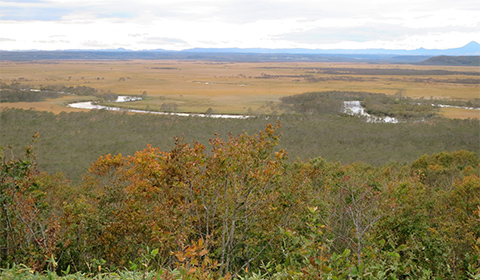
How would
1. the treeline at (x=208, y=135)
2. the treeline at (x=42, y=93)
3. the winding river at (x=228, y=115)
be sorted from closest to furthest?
the treeline at (x=208, y=135) → the winding river at (x=228, y=115) → the treeline at (x=42, y=93)

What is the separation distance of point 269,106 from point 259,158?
85364 millimetres

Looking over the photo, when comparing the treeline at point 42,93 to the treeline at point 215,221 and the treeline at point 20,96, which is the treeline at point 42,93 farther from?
the treeline at point 215,221

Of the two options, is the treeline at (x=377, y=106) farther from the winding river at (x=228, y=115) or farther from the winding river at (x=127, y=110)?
the winding river at (x=127, y=110)

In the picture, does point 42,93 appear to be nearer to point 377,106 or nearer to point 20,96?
point 20,96

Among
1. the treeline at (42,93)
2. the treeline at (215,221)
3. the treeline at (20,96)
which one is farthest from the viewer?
the treeline at (42,93)

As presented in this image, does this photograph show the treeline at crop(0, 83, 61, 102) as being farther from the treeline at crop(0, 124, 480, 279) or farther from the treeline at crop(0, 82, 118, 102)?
the treeline at crop(0, 124, 480, 279)

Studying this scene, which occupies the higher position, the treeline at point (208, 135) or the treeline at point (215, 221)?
the treeline at point (215, 221)

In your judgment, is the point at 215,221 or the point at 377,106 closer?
the point at 215,221

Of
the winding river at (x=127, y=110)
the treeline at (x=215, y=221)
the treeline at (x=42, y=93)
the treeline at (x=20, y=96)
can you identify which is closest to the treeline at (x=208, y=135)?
the winding river at (x=127, y=110)

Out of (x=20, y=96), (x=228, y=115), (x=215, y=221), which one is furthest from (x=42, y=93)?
(x=215, y=221)

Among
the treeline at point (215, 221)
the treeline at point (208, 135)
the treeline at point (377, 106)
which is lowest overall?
the treeline at point (208, 135)

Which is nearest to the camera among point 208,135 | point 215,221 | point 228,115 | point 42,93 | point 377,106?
point 215,221

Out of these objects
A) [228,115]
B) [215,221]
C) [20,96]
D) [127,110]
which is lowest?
[228,115]

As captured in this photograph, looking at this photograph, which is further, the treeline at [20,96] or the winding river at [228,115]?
the treeline at [20,96]
